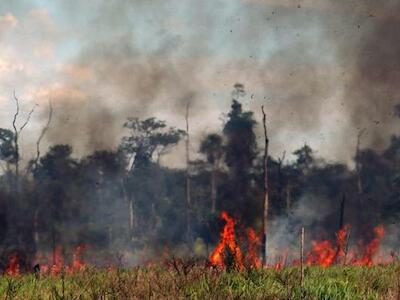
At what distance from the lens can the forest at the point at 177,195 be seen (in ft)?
122

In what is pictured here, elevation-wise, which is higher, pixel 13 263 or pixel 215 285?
pixel 215 285

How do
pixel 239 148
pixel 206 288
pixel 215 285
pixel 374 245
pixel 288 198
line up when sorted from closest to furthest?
pixel 206 288 → pixel 215 285 → pixel 374 245 → pixel 288 198 → pixel 239 148

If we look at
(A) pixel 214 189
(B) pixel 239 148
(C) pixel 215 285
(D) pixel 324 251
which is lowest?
(D) pixel 324 251

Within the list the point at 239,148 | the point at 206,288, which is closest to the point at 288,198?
the point at 239,148

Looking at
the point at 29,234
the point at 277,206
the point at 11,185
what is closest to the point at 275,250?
the point at 277,206

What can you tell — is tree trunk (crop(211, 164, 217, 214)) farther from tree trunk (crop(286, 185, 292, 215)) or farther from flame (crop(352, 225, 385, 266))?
flame (crop(352, 225, 385, 266))

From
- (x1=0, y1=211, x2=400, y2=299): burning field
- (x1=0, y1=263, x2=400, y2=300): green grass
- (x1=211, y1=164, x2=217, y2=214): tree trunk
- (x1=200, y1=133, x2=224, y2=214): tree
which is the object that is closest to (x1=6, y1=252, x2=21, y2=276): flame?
(x1=0, y1=211, x2=400, y2=299): burning field

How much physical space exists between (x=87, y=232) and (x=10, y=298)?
3366 centimetres

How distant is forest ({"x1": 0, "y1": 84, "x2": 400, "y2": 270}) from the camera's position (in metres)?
37.3

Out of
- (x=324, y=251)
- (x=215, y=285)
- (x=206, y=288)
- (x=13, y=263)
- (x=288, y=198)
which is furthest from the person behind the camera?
(x=288, y=198)

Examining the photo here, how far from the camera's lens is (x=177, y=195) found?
4691 centimetres

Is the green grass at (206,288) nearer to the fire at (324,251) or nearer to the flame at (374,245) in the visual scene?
the fire at (324,251)

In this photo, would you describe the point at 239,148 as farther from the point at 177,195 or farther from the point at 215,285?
the point at 215,285

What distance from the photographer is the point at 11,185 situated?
154 ft
